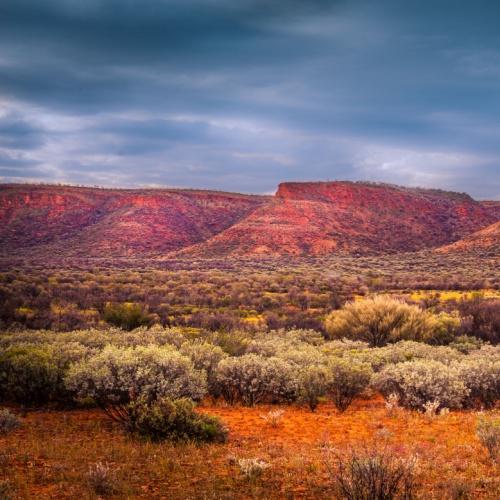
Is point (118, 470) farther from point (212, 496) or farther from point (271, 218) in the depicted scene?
point (271, 218)

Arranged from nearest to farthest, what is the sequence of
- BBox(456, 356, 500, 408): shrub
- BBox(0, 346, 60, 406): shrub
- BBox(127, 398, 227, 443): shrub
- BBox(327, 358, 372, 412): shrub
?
1. BBox(127, 398, 227, 443): shrub
2. BBox(0, 346, 60, 406): shrub
3. BBox(327, 358, 372, 412): shrub
4. BBox(456, 356, 500, 408): shrub

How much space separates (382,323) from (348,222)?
7458 centimetres

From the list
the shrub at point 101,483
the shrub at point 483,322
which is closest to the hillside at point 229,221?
the shrub at point 483,322

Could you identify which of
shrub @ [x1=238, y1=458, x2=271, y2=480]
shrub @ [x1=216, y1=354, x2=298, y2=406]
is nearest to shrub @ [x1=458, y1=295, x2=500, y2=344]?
shrub @ [x1=216, y1=354, x2=298, y2=406]

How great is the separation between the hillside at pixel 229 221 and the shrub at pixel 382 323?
58.6 meters

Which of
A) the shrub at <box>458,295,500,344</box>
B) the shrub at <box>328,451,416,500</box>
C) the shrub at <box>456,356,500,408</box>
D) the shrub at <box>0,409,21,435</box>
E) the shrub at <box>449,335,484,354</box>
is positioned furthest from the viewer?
the shrub at <box>458,295,500,344</box>

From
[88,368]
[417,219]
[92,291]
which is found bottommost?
[92,291]

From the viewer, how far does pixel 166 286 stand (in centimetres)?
3850

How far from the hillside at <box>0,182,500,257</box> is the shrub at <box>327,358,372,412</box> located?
67.4 m

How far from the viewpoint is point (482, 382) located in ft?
35.4

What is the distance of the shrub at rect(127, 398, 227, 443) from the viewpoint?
748 centimetres

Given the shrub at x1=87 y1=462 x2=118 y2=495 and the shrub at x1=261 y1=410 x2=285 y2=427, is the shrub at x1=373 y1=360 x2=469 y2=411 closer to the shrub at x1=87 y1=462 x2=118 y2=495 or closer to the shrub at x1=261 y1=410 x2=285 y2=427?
the shrub at x1=261 y1=410 x2=285 y2=427

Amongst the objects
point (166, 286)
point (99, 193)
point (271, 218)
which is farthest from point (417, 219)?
point (166, 286)

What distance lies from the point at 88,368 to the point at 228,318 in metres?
14.6
